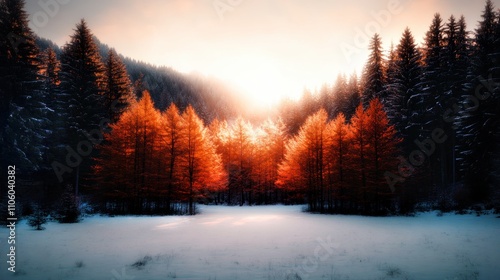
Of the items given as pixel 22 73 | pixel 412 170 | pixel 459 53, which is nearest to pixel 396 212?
pixel 412 170

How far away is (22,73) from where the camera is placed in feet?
75.8

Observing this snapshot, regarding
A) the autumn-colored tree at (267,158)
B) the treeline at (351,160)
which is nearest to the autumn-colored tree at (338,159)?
the treeline at (351,160)

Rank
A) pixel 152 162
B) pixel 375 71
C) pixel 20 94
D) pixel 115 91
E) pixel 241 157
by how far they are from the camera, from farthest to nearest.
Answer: pixel 241 157
pixel 375 71
pixel 115 91
pixel 152 162
pixel 20 94

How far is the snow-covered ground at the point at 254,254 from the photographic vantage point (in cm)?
776

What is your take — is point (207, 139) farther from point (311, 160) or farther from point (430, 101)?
point (430, 101)

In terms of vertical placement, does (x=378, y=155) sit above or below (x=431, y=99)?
below

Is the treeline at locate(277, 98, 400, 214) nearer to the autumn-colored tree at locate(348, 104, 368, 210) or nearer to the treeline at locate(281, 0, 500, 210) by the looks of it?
the autumn-colored tree at locate(348, 104, 368, 210)

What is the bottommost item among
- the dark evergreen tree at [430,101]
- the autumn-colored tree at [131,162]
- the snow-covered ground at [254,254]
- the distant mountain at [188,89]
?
the snow-covered ground at [254,254]

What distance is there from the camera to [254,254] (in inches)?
389

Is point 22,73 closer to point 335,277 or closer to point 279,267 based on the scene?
point 279,267

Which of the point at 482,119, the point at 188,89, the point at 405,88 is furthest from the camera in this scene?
the point at 188,89

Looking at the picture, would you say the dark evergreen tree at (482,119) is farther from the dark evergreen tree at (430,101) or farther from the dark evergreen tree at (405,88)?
the dark evergreen tree at (405,88)

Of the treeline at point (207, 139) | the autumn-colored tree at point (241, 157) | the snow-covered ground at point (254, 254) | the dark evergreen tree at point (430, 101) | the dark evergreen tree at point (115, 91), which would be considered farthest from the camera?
the autumn-colored tree at point (241, 157)

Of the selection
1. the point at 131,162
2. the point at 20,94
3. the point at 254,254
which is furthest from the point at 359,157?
the point at 20,94
